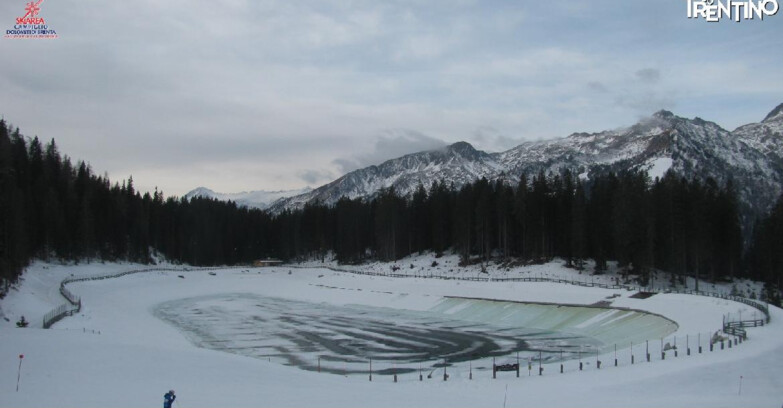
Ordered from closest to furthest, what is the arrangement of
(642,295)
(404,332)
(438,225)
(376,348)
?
(376,348) → (404,332) → (642,295) → (438,225)

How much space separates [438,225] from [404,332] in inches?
2981

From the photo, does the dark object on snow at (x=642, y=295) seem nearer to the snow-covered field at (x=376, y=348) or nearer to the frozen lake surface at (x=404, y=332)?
the snow-covered field at (x=376, y=348)

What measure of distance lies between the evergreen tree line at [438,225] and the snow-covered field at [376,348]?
8.83 m

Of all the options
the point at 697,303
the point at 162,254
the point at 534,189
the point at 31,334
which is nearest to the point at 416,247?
the point at 534,189

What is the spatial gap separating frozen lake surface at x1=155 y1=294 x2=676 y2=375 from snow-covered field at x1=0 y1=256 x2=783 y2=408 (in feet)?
0.67

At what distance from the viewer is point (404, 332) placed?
5872 cm

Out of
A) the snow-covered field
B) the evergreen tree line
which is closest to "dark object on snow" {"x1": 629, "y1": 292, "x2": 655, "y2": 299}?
the snow-covered field

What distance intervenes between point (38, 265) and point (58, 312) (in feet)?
170

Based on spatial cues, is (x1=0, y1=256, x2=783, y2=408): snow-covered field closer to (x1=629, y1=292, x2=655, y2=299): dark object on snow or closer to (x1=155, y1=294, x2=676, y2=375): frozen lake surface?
(x1=155, y1=294, x2=676, y2=375): frozen lake surface

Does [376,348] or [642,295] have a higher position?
[642,295]

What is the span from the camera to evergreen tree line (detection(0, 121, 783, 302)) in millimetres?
84250

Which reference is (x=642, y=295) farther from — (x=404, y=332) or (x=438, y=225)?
(x=438, y=225)

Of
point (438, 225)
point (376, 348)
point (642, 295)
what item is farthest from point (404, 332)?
point (438, 225)

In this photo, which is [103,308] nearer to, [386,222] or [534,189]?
[534,189]
